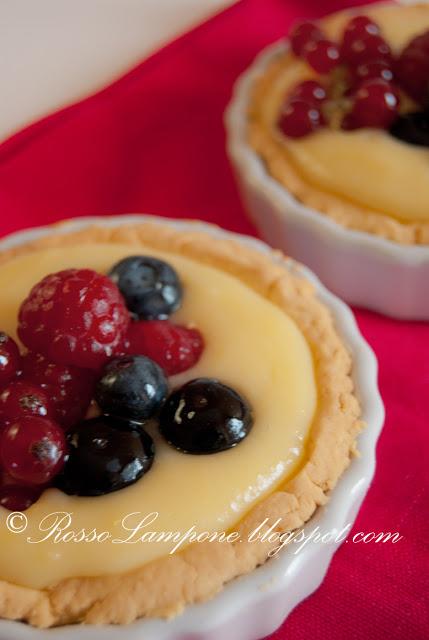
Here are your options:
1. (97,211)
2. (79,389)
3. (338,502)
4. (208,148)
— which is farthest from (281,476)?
(208,148)

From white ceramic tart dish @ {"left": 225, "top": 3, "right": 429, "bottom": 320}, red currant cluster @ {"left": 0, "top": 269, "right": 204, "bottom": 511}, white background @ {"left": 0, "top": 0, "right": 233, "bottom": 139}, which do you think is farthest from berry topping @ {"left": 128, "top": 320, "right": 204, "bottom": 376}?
white background @ {"left": 0, "top": 0, "right": 233, "bottom": 139}

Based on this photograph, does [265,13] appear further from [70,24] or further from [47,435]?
[47,435]

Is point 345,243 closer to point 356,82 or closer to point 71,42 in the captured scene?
point 356,82

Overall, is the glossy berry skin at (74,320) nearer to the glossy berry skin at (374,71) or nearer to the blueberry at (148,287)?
the blueberry at (148,287)

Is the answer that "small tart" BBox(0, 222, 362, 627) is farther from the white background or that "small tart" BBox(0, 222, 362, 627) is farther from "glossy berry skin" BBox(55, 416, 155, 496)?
the white background

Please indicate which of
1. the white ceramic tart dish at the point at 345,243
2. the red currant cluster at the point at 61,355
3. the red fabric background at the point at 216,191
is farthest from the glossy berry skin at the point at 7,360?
the white ceramic tart dish at the point at 345,243

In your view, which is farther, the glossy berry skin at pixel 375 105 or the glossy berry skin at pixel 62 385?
the glossy berry skin at pixel 375 105
